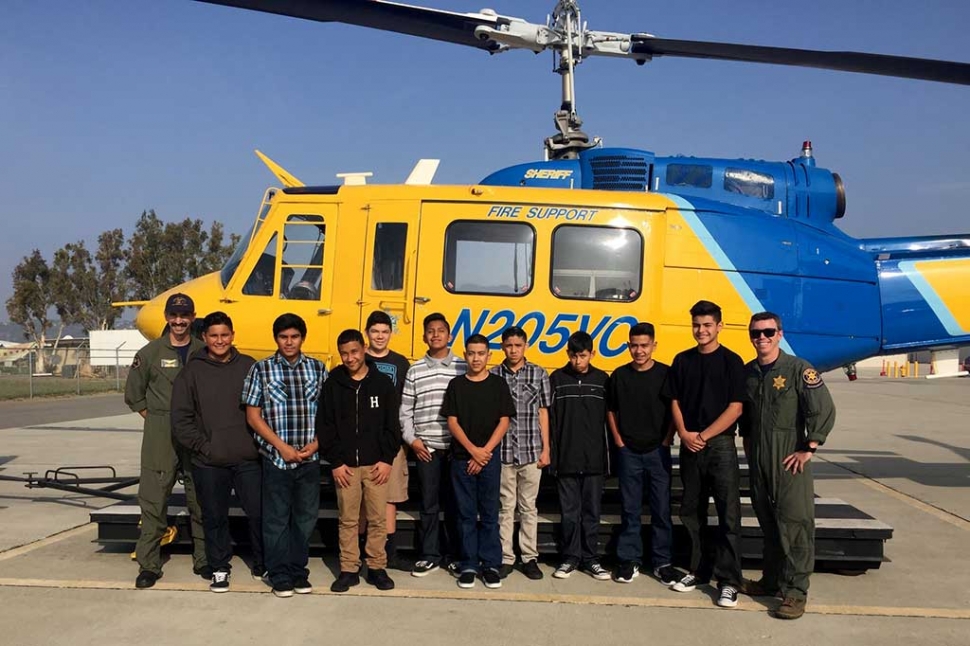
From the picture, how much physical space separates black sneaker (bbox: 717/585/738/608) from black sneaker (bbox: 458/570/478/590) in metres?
1.67

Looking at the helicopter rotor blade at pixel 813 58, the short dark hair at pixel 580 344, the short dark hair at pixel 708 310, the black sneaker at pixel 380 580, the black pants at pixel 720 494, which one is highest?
the helicopter rotor blade at pixel 813 58

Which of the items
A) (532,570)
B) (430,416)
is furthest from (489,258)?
(532,570)

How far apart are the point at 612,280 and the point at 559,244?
551 mm

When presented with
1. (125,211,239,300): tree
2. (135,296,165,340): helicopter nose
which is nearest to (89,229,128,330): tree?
(125,211,239,300): tree

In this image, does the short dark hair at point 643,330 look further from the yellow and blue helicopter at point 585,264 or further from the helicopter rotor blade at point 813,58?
the helicopter rotor blade at point 813,58

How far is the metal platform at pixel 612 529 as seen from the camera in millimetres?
5641

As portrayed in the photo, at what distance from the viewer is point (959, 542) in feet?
22.2

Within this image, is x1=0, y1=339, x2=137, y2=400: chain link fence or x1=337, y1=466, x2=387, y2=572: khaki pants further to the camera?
x1=0, y1=339, x2=137, y2=400: chain link fence

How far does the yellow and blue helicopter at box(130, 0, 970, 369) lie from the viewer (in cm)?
643

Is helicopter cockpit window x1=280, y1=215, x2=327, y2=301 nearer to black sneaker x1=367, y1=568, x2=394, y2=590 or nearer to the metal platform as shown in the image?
the metal platform

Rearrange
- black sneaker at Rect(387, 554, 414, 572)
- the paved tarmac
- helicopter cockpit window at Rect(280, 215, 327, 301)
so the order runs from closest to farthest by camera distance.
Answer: the paved tarmac < black sneaker at Rect(387, 554, 414, 572) < helicopter cockpit window at Rect(280, 215, 327, 301)

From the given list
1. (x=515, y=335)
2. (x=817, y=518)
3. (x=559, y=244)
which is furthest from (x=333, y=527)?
(x=817, y=518)

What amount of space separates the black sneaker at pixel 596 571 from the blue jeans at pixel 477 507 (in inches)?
27.4

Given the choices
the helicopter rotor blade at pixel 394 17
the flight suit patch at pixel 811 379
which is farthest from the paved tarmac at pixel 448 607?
the helicopter rotor blade at pixel 394 17
